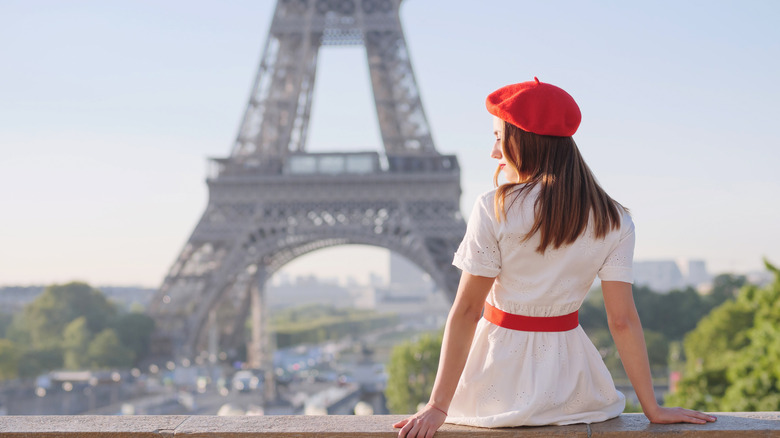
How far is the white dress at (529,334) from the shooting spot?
3141 millimetres

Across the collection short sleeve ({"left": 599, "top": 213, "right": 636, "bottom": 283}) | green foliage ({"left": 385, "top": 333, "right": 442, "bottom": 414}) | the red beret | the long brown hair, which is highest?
the red beret

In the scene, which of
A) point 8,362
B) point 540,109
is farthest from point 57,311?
point 540,109

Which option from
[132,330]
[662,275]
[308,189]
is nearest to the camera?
[308,189]

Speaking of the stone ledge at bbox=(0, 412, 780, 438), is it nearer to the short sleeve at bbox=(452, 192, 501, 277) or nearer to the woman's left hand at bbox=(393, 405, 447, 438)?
the woman's left hand at bbox=(393, 405, 447, 438)

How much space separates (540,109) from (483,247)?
1.88 feet

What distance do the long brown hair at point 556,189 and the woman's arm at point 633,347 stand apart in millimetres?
280

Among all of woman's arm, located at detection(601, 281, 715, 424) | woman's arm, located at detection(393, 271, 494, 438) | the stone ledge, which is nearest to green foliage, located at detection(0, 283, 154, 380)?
the stone ledge

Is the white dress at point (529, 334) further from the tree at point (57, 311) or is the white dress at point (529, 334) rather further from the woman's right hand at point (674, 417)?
the tree at point (57, 311)

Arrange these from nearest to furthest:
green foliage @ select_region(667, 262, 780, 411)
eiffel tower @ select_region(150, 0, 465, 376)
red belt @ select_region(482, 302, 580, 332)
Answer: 1. red belt @ select_region(482, 302, 580, 332)
2. green foliage @ select_region(667, 262, 780, 411)
3. eiffel tower @ select_region(150, 0, 465, 376)

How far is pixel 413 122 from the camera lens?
1121 inches

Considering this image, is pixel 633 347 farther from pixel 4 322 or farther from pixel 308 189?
pixel 4 322

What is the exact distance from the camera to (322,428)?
128 inches

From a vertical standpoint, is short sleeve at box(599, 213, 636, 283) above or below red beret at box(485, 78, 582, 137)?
below

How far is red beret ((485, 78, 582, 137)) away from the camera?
3.15 meters
